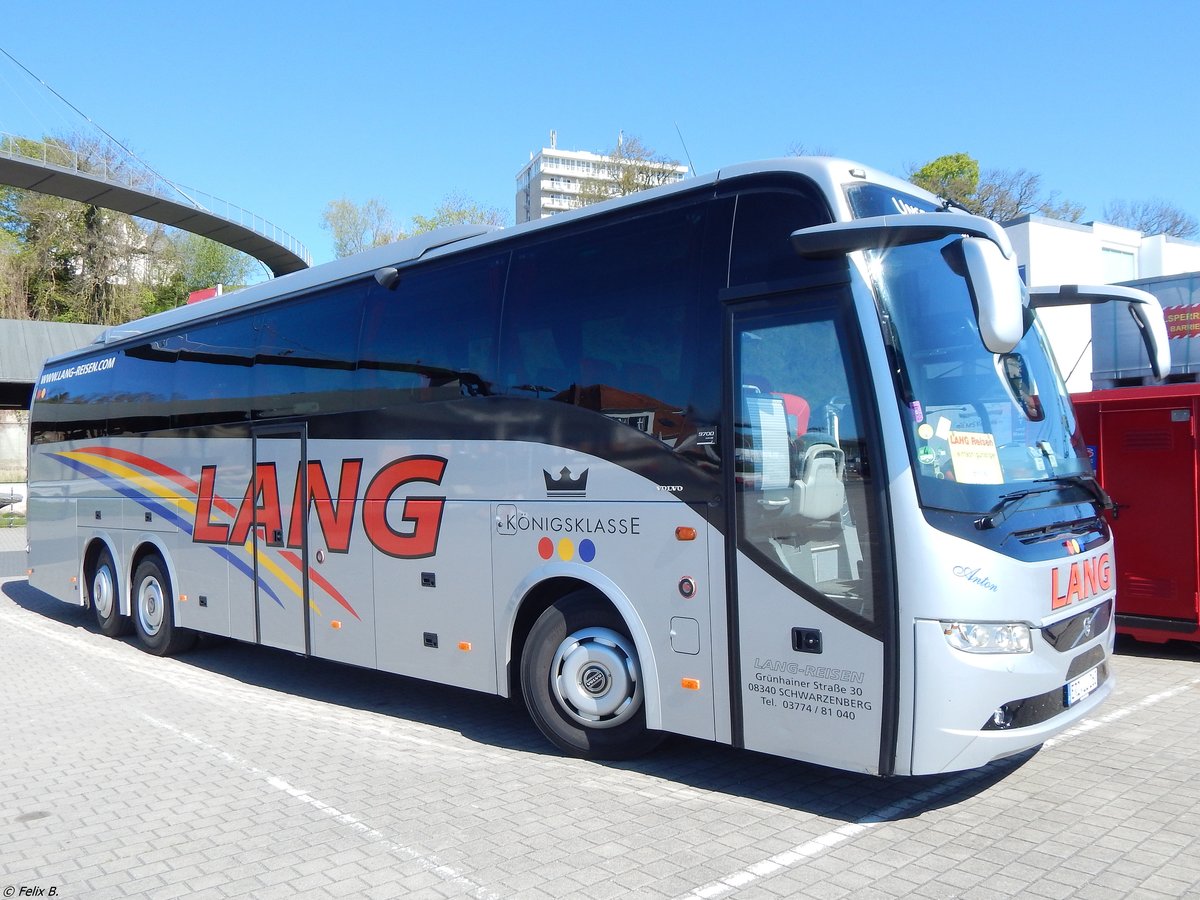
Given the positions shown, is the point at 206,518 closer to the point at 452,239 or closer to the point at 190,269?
the point at 452,239

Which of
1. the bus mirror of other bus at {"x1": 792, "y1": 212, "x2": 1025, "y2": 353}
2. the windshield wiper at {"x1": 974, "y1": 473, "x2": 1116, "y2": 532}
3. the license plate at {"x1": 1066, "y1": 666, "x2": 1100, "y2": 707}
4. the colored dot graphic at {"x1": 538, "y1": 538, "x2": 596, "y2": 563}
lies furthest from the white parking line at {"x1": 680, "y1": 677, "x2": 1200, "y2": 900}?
the bus mirror of other bus at {"x1": 792, "y1": 212, "x2": 1025, "y2": 353}

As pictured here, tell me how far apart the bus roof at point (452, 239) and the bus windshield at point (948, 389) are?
0.51 m

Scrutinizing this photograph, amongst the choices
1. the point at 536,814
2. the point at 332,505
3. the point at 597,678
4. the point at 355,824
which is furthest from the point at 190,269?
the point at 536,814

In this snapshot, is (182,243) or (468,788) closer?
(468,788)

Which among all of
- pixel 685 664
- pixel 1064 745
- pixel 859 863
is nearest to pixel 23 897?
pixel 685 664

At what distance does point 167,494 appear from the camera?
10383mm

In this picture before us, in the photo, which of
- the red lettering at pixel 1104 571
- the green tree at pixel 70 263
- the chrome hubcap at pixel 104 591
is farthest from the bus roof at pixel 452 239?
the green tree at pixel 70 263

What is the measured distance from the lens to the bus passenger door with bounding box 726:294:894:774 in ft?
15.4

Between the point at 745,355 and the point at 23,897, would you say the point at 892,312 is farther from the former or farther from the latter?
the point at 23,897

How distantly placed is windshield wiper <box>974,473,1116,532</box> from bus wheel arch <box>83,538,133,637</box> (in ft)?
33.9

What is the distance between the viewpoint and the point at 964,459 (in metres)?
4.73

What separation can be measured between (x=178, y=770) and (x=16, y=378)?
33029 millimetres

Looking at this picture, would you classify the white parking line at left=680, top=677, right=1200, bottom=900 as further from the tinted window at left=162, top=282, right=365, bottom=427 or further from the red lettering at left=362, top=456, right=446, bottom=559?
the tinted window at left=162, top=282, right=365, bottom=427

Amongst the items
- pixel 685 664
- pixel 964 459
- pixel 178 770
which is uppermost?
pixel 964 459
